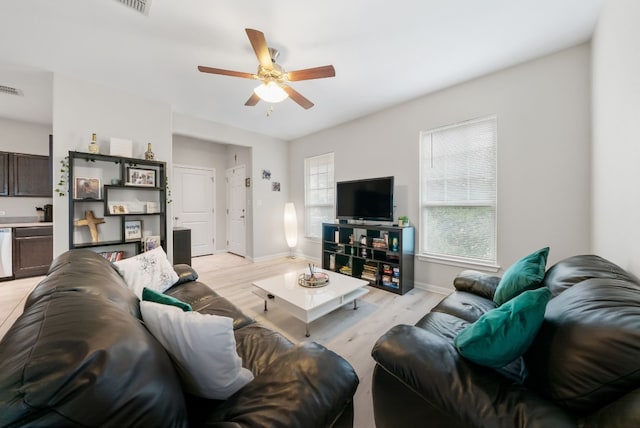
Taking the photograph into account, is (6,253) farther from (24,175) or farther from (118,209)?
(118,209)

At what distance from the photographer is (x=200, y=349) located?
806 millimetres

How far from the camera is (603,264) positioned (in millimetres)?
1330

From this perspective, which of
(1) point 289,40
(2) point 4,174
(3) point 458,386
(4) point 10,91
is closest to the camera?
(3) point 458,386

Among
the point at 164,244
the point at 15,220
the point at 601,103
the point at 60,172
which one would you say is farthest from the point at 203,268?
the point at 601,103

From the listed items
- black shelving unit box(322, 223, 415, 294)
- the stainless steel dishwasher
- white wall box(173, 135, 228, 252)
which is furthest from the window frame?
the stainless steel dishwasher

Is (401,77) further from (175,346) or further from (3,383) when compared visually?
(3,383)

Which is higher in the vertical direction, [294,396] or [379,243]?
[379,243]

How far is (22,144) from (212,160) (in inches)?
116

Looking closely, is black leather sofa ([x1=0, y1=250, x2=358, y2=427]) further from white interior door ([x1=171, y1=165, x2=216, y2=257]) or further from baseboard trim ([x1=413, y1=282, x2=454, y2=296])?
white interior door ([x1=171, y1=165, x2=216, y2=257])

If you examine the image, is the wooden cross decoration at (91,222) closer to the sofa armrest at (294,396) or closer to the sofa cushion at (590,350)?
the sofa armrest at (294,396)

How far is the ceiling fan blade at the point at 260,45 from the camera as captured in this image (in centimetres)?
171

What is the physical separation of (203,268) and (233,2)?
395cm

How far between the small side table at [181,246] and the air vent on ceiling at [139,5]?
291 centimetres

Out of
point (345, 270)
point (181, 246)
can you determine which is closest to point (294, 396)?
point (345, 270)
